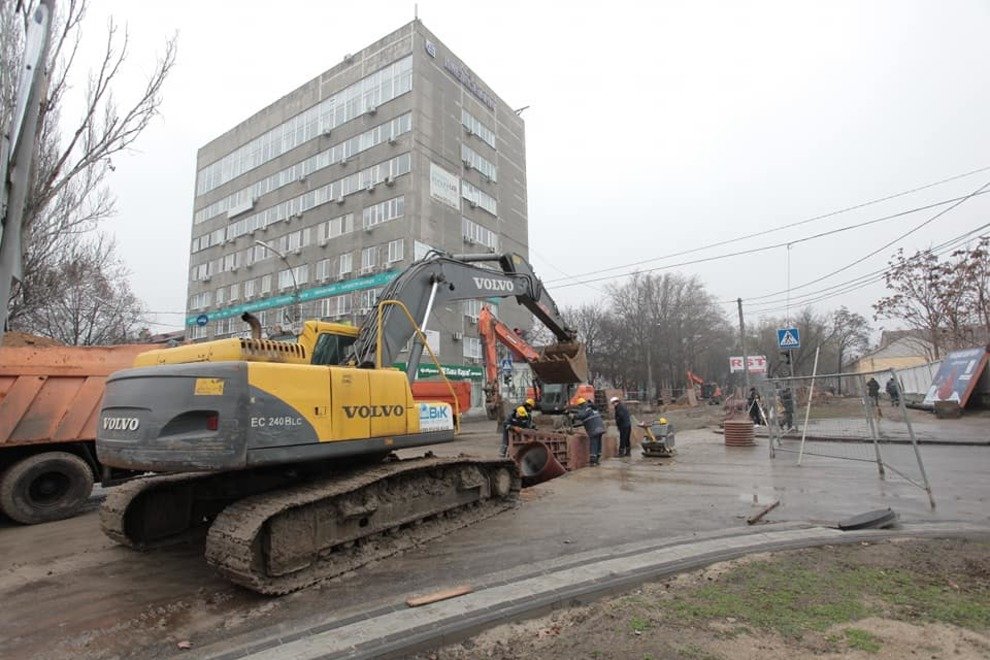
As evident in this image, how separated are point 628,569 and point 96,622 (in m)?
4.27

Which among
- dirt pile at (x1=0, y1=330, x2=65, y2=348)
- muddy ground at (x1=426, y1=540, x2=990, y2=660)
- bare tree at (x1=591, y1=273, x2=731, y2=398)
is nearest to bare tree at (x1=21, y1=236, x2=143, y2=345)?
dirt pile at (x1=0, y1=330, x2=65, y2=348)

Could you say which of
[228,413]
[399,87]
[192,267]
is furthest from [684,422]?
[192,267]

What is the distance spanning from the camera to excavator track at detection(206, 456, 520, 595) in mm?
4664

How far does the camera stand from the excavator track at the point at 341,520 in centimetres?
466

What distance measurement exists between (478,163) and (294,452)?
1681 inches

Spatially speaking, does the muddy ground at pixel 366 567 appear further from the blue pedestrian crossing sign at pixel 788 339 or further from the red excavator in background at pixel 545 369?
the blue pedestrian crossing sign at pixel 788 339

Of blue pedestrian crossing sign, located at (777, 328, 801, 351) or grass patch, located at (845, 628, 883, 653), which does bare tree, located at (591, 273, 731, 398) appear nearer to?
blue pedestrian crossing sign, located at (777, 328, 801, 351)

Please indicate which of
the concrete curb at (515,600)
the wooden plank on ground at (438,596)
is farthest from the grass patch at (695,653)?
the wooden plank on ground at (438,596)

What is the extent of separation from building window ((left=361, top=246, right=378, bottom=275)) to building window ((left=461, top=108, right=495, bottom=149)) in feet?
42.6

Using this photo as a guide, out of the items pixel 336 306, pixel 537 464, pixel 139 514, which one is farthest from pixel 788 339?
pixel 336 306

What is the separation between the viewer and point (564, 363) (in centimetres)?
1249

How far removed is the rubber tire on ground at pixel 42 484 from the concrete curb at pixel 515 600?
6085mm

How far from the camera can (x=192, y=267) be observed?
55406 mm

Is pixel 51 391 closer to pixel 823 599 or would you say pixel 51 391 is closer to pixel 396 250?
pixel 823 599
